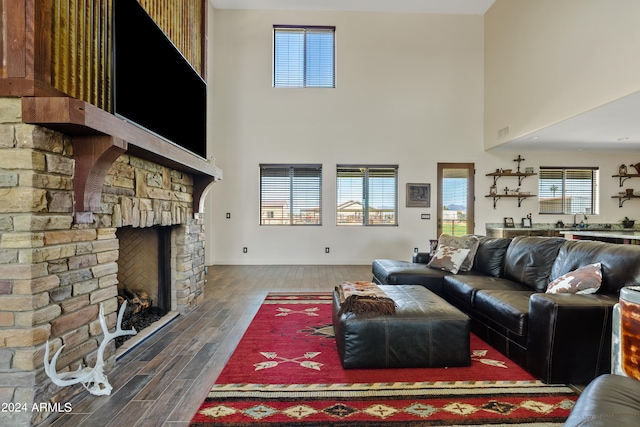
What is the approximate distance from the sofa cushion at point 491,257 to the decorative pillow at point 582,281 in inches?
45.3

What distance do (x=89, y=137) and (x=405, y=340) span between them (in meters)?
2.29

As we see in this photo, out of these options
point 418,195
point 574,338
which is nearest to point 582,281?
point 574,338

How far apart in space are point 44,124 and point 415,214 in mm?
6236

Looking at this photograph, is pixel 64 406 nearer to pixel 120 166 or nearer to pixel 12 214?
pixel 12 214

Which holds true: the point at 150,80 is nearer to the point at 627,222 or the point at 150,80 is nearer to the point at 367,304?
the point at 367,304

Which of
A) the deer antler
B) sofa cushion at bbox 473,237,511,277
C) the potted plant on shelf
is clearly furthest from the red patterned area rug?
the potted plant on shelf

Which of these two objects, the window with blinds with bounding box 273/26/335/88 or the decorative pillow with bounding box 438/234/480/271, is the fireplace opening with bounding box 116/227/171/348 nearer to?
the decorative pillow with bounding box 438/234/480/271

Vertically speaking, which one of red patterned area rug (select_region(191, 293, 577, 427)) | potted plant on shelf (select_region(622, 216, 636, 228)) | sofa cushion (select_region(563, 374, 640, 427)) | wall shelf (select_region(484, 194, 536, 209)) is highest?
wall shelf (select_region(484, 194, 536, 209))

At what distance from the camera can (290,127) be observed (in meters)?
6.71

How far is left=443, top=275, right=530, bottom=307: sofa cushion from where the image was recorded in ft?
9.64

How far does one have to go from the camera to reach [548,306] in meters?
2.00

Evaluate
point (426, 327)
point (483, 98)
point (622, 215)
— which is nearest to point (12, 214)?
point (426, 327)

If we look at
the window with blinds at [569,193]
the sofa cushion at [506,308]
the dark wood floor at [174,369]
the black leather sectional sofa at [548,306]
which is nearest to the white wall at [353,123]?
the window with blinds at [569,193]

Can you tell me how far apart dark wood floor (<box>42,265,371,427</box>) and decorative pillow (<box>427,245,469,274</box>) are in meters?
2.16
